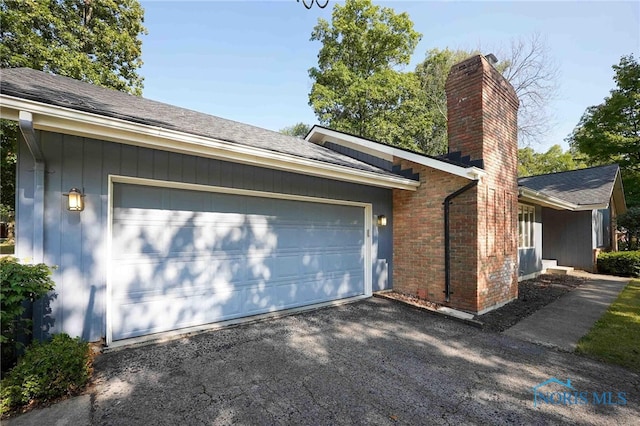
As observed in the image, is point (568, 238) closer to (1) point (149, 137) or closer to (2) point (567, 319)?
(2) point (567, 319)

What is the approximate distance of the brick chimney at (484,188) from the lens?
5598mm

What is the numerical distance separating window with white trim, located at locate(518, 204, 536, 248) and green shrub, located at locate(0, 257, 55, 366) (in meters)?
11.5

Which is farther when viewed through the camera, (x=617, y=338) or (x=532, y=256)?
(x=532, y=256)

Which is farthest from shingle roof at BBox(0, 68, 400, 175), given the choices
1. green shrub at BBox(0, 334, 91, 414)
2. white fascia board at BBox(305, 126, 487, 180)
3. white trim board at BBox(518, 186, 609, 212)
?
white trim board at BBox(518, 186, 609, 212)

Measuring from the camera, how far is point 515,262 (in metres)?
6.84

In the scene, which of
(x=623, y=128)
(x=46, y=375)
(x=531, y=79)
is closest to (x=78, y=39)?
(x=46, y=375)

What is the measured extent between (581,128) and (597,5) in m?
14.3

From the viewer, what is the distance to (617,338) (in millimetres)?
4527

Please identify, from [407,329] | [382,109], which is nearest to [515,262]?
[407,329]

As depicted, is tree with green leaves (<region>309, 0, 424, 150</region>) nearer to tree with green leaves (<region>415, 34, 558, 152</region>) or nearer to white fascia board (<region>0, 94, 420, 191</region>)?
tree with green leaves (<region>415, 34, 558, 152</region>)

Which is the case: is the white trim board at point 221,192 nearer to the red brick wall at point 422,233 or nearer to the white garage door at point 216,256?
the white garage door at point 216,256

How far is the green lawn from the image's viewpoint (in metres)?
3.89

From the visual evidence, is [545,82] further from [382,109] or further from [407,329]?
[407,329]

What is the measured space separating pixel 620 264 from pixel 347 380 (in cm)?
1329
